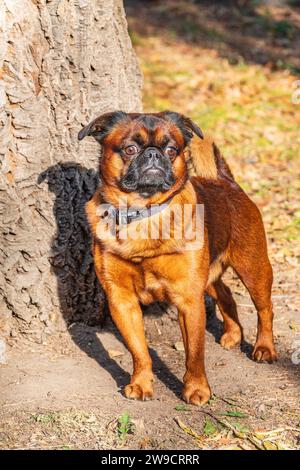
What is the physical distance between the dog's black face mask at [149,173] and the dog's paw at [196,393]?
1125 mm

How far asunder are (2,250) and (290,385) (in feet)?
6.54

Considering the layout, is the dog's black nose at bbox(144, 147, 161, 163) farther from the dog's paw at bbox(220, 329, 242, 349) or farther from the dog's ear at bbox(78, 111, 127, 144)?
the dog's paw at bbox(220, 329, 242, 349)

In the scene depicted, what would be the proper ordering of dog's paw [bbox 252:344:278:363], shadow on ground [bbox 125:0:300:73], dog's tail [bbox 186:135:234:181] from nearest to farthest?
1. dog's paw [bbox 252:344:278:363]
2. dog's tail [bbox 186:135:234:181]
3. shadow on ground [bbox 125:0:300:73]

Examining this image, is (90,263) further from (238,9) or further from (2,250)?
(238,9)

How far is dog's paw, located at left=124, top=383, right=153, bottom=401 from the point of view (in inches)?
176

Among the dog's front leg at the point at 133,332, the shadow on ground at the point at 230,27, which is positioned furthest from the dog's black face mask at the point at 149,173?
the shadow on ground at the point at 230,27

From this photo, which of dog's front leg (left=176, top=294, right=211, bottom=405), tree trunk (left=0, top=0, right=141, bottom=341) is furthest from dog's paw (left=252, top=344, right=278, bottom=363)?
tree trunk (left=0, top=0, right=141, bottom=341)

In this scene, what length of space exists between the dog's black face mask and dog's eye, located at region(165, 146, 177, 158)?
1.6 inches

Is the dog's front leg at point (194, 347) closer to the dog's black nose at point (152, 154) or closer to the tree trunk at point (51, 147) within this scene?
the dog's black nose at point (152, 154)

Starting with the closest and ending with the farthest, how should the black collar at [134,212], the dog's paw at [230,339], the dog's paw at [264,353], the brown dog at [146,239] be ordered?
the brown dog at [146,239] < the black collar at [134,212] < the dog's paw at [264,353] < the dog's paw at [230,339]

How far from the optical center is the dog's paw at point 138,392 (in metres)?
4.47

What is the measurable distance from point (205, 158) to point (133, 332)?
1.33m

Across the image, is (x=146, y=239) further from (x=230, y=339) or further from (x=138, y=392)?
(x=230, y=339)
